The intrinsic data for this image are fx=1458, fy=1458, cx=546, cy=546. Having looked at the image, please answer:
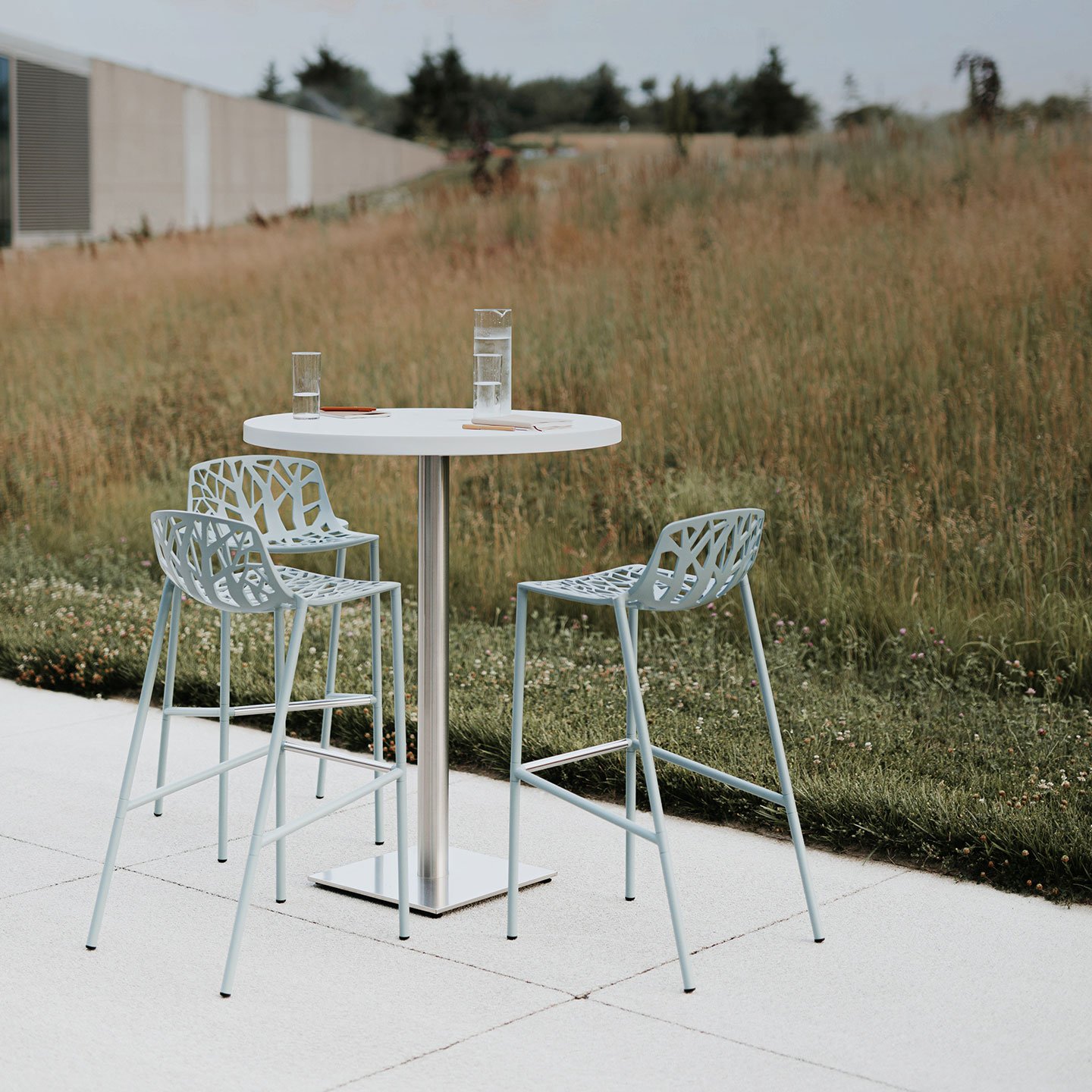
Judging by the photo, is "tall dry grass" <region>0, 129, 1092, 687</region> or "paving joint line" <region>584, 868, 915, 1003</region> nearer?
"paving joint line" <region>584, 868, 915, 1003</region>

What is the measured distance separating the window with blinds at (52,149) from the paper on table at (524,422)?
1350 centimetres

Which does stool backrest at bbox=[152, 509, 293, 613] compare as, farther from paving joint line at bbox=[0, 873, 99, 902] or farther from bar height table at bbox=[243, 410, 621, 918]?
paving joint line at bbox=[0, 873, 99, 902]

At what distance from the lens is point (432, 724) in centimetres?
Result: 374

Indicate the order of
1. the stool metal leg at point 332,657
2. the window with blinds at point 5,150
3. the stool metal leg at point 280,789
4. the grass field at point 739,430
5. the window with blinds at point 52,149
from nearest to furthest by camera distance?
the stool metal leg at point 280,789, the stool metal leg at point 332,657, the grass field at point 739,430, the window with blinds at point 5,150, the window with blinds at point 52,149

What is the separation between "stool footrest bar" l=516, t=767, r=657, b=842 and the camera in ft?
10.6

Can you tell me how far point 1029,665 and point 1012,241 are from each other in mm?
4036

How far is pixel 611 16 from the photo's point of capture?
13.8m

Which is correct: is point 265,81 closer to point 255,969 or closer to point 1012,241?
point 1012,241

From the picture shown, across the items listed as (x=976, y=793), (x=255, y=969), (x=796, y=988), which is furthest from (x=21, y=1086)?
(x=976, y=793)

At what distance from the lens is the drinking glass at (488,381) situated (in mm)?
3898

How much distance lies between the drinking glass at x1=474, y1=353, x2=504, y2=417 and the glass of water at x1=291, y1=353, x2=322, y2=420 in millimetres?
434

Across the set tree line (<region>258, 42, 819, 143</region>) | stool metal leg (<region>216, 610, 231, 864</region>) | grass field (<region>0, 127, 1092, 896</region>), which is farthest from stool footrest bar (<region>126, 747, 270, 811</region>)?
tree line (<region>258, 42, 819, 143</region>)

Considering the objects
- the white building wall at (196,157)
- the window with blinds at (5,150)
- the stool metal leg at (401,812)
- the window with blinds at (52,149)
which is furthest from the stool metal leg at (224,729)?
the window with blinds at (52,149)

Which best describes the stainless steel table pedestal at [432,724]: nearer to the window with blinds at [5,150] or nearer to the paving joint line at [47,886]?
the paving joint line at [47,886]
